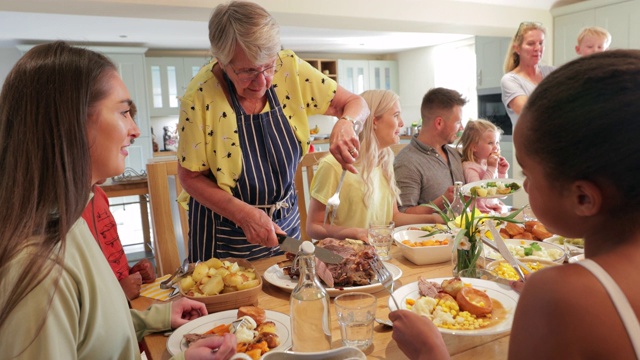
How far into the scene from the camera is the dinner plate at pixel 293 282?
1.32 metres

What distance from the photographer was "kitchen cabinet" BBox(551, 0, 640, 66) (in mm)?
4469

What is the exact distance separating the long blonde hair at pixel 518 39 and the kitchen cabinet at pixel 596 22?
98 cm

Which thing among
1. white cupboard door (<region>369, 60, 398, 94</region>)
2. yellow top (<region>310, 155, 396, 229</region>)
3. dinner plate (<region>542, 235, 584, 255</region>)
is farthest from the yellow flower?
white cupboard door (<region>369, 60, 398, 94</region>)

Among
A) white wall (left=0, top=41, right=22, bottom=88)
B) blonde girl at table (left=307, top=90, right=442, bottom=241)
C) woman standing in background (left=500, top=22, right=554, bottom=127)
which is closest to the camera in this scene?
blonde girl at table (left=307, top=90, right=442, bottom=241)

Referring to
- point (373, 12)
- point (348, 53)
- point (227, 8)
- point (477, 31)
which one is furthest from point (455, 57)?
point (227, 8)

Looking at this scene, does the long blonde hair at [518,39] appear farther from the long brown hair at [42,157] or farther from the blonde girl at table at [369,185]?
the long brown hair at [42,157]

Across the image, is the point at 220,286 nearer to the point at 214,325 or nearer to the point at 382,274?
the point at 214,325

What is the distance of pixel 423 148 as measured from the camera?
277cm

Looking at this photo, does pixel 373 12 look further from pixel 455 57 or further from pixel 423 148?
pixel 455 57

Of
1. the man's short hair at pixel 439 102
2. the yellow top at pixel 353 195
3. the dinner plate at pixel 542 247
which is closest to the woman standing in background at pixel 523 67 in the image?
the man's short hair at pixel 439 102

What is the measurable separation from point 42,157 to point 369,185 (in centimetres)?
165

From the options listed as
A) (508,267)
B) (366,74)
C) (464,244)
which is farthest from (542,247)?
(366,74)

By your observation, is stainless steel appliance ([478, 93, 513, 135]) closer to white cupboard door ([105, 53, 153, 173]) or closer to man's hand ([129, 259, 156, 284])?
white cupboard door ([105, 53, 153, 173])

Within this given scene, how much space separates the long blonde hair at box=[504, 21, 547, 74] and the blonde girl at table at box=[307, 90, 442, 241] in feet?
4.72
